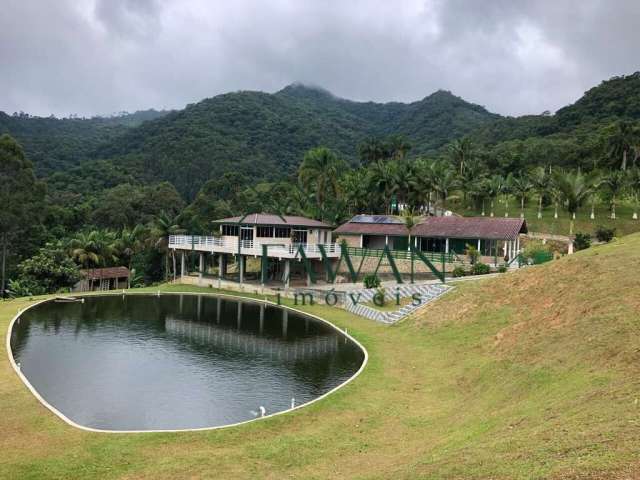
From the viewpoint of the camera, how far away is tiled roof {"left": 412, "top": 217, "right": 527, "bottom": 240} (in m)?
42.0

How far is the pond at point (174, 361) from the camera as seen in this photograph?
17109 millimetres

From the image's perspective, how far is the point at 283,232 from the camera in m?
46.5

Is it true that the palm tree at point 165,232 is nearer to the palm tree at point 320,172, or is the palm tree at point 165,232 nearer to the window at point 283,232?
the window at point 283,232

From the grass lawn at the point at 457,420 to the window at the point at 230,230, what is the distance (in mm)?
26349

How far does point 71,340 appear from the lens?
1075 inches

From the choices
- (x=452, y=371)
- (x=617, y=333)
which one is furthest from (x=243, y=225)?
(x=617, y=333)

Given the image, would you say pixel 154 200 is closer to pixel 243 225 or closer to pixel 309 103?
pixel 243 225

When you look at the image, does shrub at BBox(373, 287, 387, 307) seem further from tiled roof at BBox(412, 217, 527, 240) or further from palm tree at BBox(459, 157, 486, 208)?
palm tree at BBox(459, 157, 486, 208)

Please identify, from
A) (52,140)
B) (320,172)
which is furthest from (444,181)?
(52,140)

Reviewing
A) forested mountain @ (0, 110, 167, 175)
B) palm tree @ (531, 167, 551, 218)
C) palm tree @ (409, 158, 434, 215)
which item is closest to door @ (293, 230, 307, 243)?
palm tree @ (409, 158, 434, 215)

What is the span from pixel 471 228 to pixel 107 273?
38.8 meters

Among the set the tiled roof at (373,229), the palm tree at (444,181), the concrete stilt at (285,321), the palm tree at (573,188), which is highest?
the palm tree at (444,181)

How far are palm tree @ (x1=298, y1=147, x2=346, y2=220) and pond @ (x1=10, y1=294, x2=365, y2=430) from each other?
77.3 ft

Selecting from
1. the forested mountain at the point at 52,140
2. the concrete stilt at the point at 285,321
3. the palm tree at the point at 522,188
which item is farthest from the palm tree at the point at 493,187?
the forested mountain at the point at 52,140
